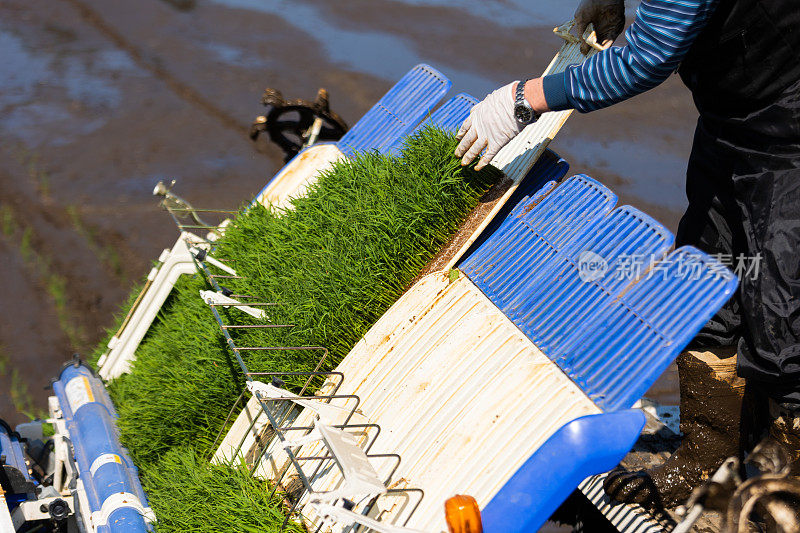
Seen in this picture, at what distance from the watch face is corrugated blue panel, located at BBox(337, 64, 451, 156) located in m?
1.00

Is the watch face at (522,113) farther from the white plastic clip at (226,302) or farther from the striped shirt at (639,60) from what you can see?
the white plastic clip at (226,302)

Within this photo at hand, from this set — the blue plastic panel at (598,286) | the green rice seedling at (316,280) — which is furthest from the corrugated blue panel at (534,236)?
the green rice seedling at (316,280)

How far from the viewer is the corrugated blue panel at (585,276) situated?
2297mm

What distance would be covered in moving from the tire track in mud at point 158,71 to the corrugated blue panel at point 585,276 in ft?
16.0

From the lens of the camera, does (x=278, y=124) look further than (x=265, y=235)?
Yes

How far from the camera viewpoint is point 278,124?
18.0 feet

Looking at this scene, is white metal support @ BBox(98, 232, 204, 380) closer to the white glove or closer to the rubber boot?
the white glove

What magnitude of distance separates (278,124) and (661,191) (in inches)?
121

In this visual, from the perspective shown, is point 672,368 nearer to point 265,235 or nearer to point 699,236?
point 699,236

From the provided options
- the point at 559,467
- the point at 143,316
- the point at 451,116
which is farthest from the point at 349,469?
the point at 143,316

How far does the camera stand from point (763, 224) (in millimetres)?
2363

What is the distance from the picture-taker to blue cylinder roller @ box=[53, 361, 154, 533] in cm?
278

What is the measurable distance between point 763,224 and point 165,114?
19.7 ft

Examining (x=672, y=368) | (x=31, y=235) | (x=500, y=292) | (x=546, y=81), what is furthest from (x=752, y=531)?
(x=31, y=235)
